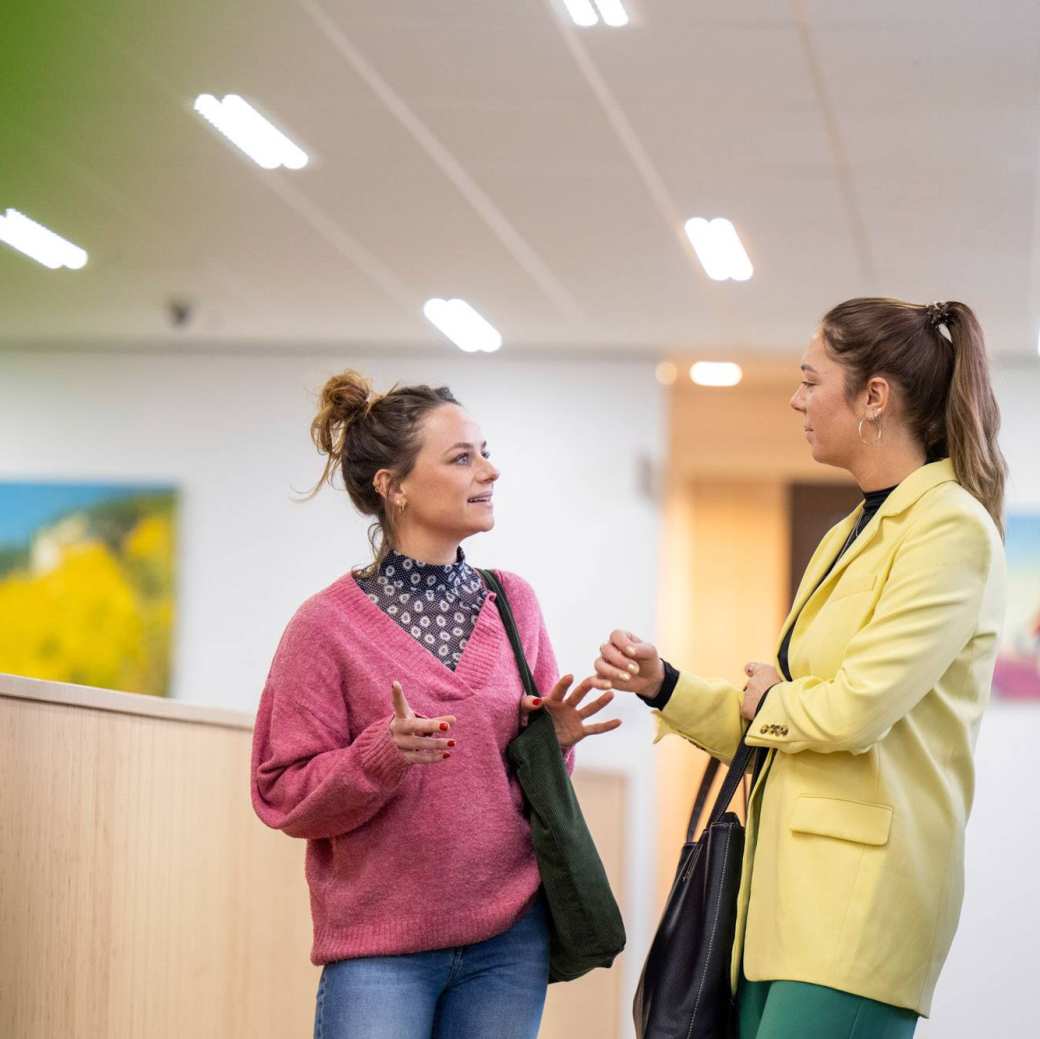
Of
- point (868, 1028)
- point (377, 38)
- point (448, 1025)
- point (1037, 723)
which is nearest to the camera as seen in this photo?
point (868, 1028)

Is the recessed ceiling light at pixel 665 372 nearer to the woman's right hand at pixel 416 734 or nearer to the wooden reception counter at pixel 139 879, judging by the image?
the wooden reception counter at pixel 139 879

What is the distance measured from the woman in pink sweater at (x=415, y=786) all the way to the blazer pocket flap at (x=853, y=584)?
0.37 meters

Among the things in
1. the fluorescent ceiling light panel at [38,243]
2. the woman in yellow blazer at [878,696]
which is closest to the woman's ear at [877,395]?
the woman in yellow blazer at [878,696]

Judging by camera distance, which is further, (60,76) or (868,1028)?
(60,76)

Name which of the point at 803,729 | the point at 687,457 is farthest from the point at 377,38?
the point at 687,457

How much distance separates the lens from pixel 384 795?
83.4 inches

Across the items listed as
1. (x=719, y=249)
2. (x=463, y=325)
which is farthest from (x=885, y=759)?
(x=463, y=325)

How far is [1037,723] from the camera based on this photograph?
7.45m

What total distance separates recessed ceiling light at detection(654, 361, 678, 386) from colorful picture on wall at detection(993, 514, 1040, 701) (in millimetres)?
1775

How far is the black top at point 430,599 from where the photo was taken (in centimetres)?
229

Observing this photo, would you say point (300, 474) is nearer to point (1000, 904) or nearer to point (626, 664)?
point (1000, 904)

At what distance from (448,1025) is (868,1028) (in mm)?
570

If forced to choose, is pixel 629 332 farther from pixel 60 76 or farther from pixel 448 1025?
pixel 448 1025

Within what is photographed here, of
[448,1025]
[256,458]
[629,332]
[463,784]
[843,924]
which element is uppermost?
[629,332]
